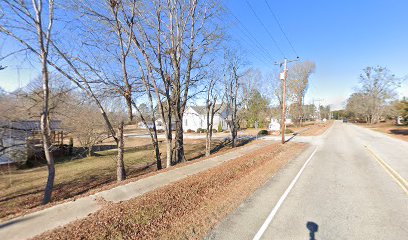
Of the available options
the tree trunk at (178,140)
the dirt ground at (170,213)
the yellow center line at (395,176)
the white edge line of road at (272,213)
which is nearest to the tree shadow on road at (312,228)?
the white edge line of road at (272,213)

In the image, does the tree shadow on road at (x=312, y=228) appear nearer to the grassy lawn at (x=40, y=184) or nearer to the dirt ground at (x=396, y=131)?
the grassy lawn at (x=40, y=184)

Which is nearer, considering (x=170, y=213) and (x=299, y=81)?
(x=170, y=213)

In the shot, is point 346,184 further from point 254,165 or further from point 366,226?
point 254,165

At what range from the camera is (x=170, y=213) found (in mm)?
5168

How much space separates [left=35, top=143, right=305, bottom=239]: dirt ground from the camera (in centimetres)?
423

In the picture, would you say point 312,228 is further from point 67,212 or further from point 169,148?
point 169,148

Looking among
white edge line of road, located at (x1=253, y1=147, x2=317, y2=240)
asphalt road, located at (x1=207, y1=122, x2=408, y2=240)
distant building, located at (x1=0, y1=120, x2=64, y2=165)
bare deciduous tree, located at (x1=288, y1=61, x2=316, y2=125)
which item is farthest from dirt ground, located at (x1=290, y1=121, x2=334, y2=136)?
distant building, located at (x1=0, y1=120, x2=64, y2=165)

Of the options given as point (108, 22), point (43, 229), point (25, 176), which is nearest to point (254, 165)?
point (43, 229)

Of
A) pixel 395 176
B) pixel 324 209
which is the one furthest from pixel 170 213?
pixel 395 176

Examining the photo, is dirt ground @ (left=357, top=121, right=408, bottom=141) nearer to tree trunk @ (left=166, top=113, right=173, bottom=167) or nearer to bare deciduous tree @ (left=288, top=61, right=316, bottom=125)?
bare deciduous tree @ (left=288, top=61, right=316, bottom=125)

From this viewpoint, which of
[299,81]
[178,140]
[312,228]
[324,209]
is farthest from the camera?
[299,81]

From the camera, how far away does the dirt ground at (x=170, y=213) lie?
423cm

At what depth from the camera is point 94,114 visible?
1969 cm

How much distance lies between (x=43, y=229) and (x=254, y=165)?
8790 millimetres
